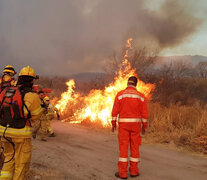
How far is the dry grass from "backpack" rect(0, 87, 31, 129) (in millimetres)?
5596

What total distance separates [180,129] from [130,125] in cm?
457

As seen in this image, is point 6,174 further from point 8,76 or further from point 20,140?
point 8,76

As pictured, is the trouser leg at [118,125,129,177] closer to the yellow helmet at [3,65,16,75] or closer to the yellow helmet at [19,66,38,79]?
the yellow helmet at [19,66,38,79]

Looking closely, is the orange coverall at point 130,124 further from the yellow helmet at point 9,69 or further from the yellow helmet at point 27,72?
the yellow helmet at point 9,69

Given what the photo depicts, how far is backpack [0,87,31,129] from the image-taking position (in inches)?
121

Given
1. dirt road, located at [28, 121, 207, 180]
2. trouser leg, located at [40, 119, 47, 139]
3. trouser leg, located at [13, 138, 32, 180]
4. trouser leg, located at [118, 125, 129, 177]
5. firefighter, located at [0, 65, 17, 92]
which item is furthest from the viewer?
trouser leg, located at [40, 119, 47, 139]

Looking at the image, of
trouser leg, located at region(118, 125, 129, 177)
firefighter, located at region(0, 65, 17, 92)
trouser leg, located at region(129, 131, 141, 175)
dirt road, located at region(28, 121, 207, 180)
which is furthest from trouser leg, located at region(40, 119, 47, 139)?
trouser leg, located at region(129, 131, 141, 175)

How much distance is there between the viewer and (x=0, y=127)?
3.21 m

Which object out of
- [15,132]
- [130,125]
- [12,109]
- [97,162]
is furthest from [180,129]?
[12,109]

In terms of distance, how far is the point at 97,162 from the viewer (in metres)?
5.08

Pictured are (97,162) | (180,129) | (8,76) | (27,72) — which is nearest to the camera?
(27,72)

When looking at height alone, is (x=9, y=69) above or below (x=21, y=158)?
above

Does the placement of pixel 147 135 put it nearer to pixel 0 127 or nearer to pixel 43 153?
pixel 43 153

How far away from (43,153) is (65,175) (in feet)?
Answer: 5.76
